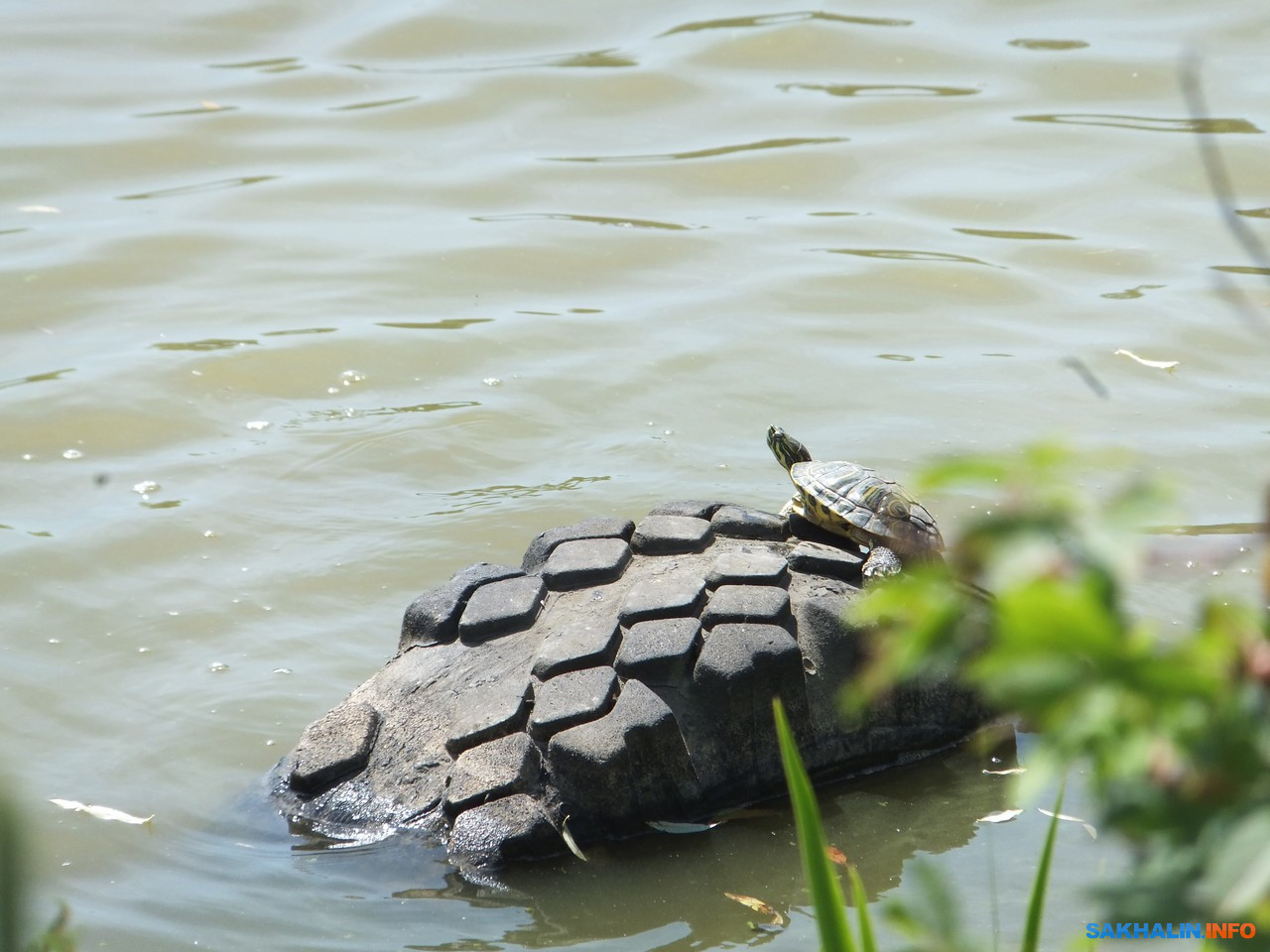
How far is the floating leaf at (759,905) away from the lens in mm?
2949

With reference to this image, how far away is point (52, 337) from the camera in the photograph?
661 cm

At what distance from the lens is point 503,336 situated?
663 centimetres

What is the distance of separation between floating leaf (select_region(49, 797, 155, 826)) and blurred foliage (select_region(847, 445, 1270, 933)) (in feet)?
9.91

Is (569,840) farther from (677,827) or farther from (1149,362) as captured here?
(1149,362)

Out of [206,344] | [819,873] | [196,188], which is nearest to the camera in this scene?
[819,873]

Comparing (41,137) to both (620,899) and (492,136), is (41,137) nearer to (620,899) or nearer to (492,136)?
(492,136)

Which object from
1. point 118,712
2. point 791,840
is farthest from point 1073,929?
point 118,712

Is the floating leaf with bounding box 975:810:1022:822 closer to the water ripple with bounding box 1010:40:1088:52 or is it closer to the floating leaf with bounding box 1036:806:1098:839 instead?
the floating leaf with bounding box 1036:806:1098:839

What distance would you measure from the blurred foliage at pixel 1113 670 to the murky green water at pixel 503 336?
55 mm

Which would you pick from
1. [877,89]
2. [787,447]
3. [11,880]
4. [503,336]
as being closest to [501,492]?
[787,447]

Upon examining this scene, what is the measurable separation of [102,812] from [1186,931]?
2.88 m

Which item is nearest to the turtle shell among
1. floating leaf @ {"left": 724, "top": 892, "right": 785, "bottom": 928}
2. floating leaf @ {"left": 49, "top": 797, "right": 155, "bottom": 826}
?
floating leaf @ {"left": 724, "top": 892, "right": 785, "bottom": 928}

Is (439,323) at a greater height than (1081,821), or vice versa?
(439,323)

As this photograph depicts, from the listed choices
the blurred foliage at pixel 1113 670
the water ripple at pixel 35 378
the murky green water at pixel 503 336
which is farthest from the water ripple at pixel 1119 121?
the blurred foliage at pixel 1113 670
